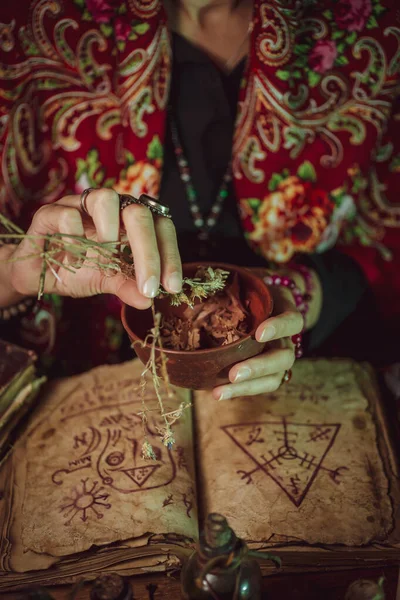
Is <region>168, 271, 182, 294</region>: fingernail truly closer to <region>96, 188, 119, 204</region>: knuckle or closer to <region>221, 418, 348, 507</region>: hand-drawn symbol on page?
<region>96, 188, 119, 204</region>: knuckle

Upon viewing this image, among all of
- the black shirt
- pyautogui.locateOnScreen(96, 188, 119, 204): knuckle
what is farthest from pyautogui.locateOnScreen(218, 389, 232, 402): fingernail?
the black shirt

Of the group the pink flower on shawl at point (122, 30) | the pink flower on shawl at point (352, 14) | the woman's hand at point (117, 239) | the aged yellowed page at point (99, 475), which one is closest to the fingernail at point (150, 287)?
the woman's hand at point (117, 239)

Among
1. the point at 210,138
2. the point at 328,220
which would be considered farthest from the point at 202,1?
the point at 328,220

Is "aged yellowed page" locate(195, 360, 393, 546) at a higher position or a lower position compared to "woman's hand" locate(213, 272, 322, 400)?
lower

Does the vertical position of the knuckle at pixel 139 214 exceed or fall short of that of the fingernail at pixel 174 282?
it exceeds it

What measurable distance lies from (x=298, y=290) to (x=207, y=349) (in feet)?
1.98

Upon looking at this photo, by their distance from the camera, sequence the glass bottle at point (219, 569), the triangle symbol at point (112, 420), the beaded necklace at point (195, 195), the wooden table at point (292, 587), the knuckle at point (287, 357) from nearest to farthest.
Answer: the glass bottle at point (219, 569) < the wooden table at point (292, 587) < the knuckle at point (287, 357) < the triangle symbol at point (112, 420) < the beaded necklace at point (195, 195)

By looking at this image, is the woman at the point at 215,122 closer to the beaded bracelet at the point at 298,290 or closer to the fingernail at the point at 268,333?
the beaded bracelet at the point at 298,290

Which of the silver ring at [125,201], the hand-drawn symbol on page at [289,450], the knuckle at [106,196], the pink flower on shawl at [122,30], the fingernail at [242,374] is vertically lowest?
the hand-drawn symbol on page at [289,450]

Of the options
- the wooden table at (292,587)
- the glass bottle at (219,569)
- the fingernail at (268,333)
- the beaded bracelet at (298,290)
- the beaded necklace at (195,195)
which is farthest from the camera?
the beaded necklace at (195,195)

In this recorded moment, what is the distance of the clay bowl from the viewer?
3.14ft

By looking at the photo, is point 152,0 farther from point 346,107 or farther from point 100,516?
point 100,516

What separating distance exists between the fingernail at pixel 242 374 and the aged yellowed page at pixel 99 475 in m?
0.27

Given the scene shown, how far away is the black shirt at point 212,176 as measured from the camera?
1586 millimetres
